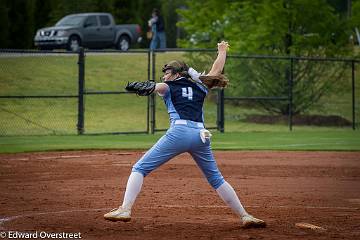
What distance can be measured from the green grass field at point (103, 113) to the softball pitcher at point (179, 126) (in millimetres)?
12028

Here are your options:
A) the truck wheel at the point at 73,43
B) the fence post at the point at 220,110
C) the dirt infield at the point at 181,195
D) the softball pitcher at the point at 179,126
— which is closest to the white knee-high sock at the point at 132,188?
the softball pitcher at the point at 179,126

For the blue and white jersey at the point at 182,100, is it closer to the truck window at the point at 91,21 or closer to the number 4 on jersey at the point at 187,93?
the number 4 on jersey at the point at 187,93

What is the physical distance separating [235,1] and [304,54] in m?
5.03

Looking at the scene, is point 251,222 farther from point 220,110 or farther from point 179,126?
point 220,110

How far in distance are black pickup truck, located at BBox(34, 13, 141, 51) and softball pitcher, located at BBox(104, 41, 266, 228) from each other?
101ft

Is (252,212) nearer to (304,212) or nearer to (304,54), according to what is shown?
(304,212)

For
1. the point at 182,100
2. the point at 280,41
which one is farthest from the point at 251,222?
the point at 280,41

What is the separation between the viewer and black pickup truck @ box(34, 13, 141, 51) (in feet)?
133

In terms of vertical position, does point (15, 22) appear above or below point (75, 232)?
above

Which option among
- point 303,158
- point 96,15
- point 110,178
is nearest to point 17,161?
point 110,178

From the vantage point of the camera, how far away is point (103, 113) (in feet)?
112

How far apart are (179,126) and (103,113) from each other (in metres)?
24.0

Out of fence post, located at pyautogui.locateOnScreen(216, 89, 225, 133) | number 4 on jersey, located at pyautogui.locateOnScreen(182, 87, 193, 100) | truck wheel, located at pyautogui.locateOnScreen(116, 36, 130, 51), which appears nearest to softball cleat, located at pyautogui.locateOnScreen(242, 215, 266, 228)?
number 4 on jersey, located at pyautogui.locateOnScreen(182, 87, 193, 100)

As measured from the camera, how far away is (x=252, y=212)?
1200 centimetres
